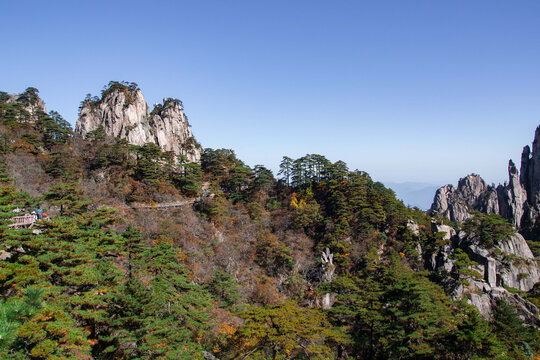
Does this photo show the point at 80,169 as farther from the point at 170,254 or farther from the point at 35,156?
the point at 170,254

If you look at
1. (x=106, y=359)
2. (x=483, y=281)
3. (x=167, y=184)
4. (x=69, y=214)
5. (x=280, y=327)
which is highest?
(x=167, y=184)

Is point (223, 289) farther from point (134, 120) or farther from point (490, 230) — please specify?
point (134, 120)

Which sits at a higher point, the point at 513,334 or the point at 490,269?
the point at 490,269

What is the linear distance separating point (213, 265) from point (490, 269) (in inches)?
1317

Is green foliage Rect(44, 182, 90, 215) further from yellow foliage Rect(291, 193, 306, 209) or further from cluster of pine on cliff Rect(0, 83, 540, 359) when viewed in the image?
yellow foliage Rect(291, 193, 306, 209)

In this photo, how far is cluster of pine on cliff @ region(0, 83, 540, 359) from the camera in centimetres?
1244

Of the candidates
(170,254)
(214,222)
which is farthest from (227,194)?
(170,254)

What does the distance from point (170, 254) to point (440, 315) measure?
20618 mm

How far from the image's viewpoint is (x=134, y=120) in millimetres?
50094

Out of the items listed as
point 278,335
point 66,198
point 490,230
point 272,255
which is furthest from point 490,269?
point 66,198

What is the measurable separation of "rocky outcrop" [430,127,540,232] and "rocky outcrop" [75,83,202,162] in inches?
2669

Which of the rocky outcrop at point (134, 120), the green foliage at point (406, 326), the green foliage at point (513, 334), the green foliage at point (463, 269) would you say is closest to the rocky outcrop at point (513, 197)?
the green foliage at point (463, 269)

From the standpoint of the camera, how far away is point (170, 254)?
70.7ft

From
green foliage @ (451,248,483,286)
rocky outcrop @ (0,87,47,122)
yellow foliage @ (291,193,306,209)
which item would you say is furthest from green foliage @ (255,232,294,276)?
rocky outcrop @ (0,87,47,122)
